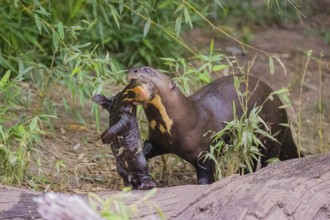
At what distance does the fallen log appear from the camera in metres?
3.06

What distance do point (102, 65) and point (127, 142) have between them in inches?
18.3

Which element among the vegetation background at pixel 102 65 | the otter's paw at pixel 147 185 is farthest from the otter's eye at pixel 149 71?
the otter's paw at pixel 147 185

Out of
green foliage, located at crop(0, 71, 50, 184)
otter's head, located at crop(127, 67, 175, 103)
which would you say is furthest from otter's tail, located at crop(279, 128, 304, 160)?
green foliage, located at crop(0, 71, 50, 184)

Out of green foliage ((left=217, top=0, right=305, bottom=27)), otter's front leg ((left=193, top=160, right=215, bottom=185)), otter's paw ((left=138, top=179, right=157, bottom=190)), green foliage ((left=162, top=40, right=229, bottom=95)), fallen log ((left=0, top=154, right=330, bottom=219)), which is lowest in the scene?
otter's front leg ((left=193, top=160, right=215, bottom=185))

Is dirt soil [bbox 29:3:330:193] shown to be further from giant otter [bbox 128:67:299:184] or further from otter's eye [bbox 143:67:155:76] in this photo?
otter's eye [bbox 143:67:155:76]

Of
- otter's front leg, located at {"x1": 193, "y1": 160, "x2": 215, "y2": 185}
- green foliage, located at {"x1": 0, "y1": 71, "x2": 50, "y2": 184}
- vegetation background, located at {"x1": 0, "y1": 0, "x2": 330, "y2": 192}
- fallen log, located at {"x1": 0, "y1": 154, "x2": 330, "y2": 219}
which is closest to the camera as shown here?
fallen log, located at {"x1": 0, "y1": 154, "x2": 330, "y2": 219}

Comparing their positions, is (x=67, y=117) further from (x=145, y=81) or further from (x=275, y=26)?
(x=275, y=26)

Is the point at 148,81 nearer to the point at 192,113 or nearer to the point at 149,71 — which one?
the point at 149,71

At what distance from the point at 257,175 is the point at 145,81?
56 cm

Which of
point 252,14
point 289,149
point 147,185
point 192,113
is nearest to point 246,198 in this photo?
point 147,185

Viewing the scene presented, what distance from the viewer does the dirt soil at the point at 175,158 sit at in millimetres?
4023

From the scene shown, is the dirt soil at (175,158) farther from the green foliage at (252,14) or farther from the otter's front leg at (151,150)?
the otter's front leg at (151,150)

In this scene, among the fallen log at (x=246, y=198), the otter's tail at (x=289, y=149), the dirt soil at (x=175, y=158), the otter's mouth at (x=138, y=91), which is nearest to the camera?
the fallen log at (x=246, y=198)

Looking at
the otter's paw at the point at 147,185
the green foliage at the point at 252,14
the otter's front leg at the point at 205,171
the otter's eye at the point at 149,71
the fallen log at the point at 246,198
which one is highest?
the otter's eye at the point at 149,71
